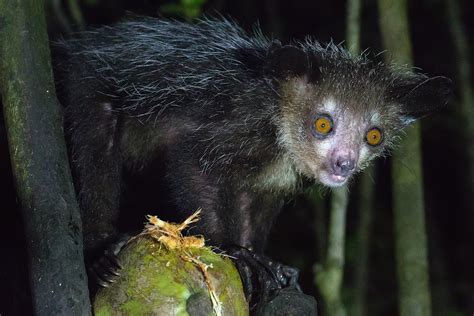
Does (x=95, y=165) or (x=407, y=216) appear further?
(x=407, y=216)

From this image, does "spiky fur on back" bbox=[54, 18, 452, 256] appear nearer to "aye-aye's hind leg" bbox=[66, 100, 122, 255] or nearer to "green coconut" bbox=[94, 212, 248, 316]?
"aye-aye's hind leg" bbox=[66, 100, 122, 255]

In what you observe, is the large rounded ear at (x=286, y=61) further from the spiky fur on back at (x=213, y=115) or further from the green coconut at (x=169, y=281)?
the green coconut at (x=169, y=281)

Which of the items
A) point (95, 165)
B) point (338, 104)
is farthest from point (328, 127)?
point (95, 165)

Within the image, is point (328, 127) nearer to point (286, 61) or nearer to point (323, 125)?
point (323, 125)

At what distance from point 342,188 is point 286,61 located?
1.10 metres

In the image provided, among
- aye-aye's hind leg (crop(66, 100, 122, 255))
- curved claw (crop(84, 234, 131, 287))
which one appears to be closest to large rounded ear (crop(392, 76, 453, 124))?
aye-aye's hind leg (crop(66, 100, 122, 255))

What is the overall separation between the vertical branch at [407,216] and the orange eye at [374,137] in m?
0.27

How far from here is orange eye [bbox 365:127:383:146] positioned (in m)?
5.31

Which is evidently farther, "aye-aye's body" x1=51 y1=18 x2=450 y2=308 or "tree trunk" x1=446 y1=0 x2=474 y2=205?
"tree trunk" x1=446 y1=0 x2=474 y2=205

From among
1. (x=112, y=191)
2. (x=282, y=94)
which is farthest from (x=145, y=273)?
(x=282, y=94)

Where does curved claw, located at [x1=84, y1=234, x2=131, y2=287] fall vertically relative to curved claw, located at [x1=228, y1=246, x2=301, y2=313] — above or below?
above

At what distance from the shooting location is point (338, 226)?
6.07m

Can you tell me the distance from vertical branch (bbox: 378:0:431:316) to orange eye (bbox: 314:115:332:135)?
670 millimetres

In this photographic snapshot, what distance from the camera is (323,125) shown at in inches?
204
